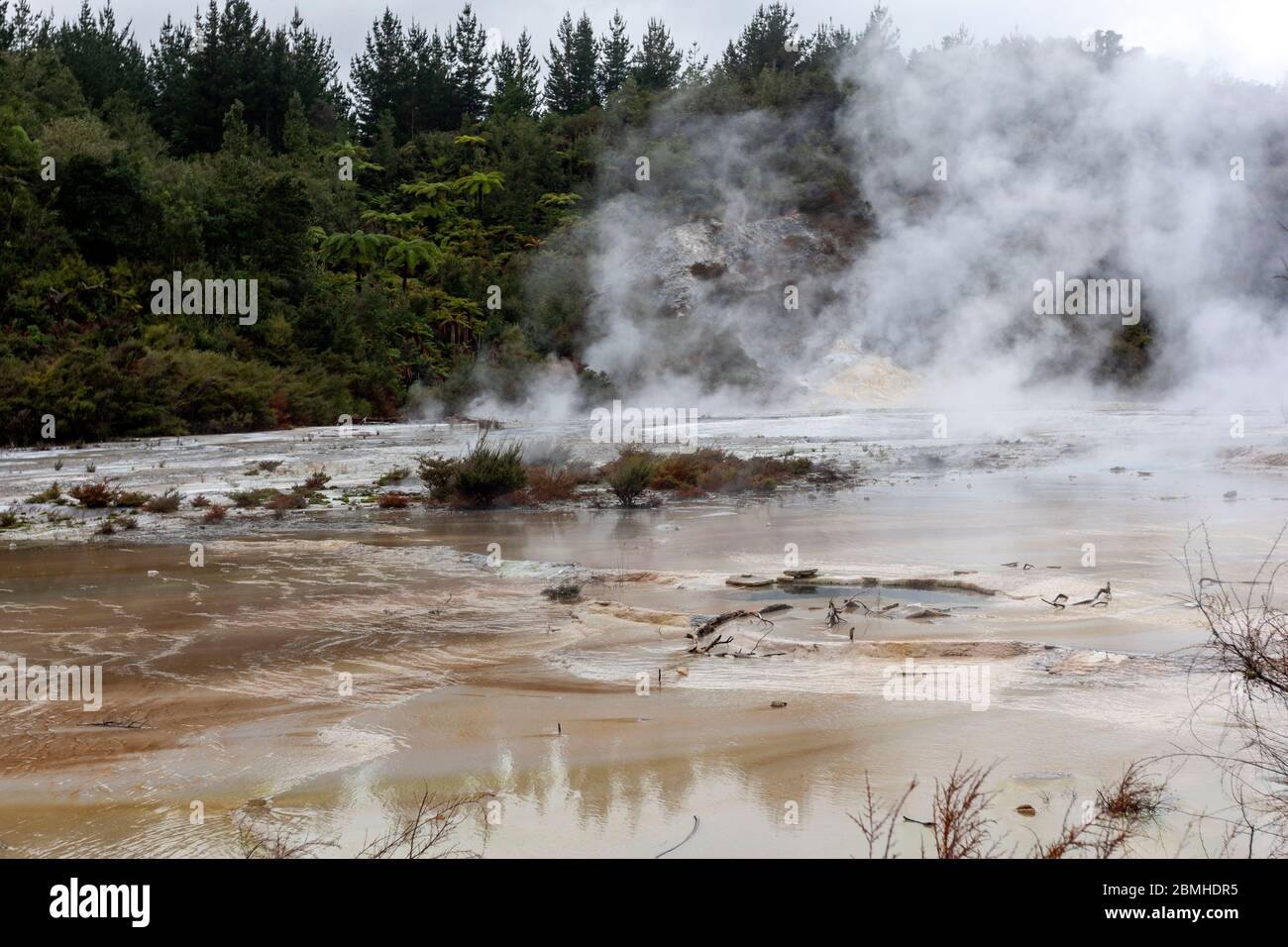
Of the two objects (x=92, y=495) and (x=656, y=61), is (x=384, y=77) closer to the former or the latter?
(x=656, y=61)

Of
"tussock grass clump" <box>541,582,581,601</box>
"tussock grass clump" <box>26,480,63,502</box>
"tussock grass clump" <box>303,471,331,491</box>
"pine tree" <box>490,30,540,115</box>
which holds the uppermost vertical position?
"pine tree" <box>490,30,540,115</box>

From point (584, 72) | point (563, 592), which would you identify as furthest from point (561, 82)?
point (563, 592)

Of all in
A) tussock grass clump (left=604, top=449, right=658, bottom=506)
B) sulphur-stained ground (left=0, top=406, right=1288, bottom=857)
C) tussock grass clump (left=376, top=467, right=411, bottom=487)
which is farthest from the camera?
tussock grass clump (left=376, top=467, right=411, bottom=487)

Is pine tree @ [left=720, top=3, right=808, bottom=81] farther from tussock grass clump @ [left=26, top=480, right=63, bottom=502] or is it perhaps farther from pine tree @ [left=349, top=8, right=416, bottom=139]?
tussock grass clump @ [left=26, top=480, right=63, bottom=502]

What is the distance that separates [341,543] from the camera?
1288cm

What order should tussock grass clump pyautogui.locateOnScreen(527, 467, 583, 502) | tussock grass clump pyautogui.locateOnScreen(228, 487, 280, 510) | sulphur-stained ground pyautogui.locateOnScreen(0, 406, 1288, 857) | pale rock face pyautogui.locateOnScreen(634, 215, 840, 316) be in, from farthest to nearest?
pale rock face pyautogui.locateOnScreen(634, 215, 840, 316) → tussock grass clump pyautogui.locateOnScreen(527, 467, 583, 502) → tussock grass clump pyautogui.locateOnScreen(228, 487, 280, 510) → sulphur-stained ground pyautogui.locateOnScreen(0, 406, 1288, 857)

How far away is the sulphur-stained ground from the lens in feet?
15.8

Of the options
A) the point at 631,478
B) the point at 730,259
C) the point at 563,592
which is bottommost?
the point at 563,592

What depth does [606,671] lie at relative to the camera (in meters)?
7.15

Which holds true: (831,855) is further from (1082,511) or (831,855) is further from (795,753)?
(1082,511)

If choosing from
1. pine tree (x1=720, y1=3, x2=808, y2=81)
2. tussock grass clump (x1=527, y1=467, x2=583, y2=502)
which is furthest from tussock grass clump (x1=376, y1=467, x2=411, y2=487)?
pine tree (x1=720, y1=3, x2=808, y2=81)

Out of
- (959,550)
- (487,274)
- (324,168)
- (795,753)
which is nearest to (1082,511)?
(959,550)

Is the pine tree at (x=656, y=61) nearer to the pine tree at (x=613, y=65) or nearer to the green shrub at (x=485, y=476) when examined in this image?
the pine tree at (x=613, y=65)

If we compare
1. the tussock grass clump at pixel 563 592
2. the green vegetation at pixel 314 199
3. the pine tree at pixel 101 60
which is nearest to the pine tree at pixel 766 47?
the green vegetation at pixel 314 199
